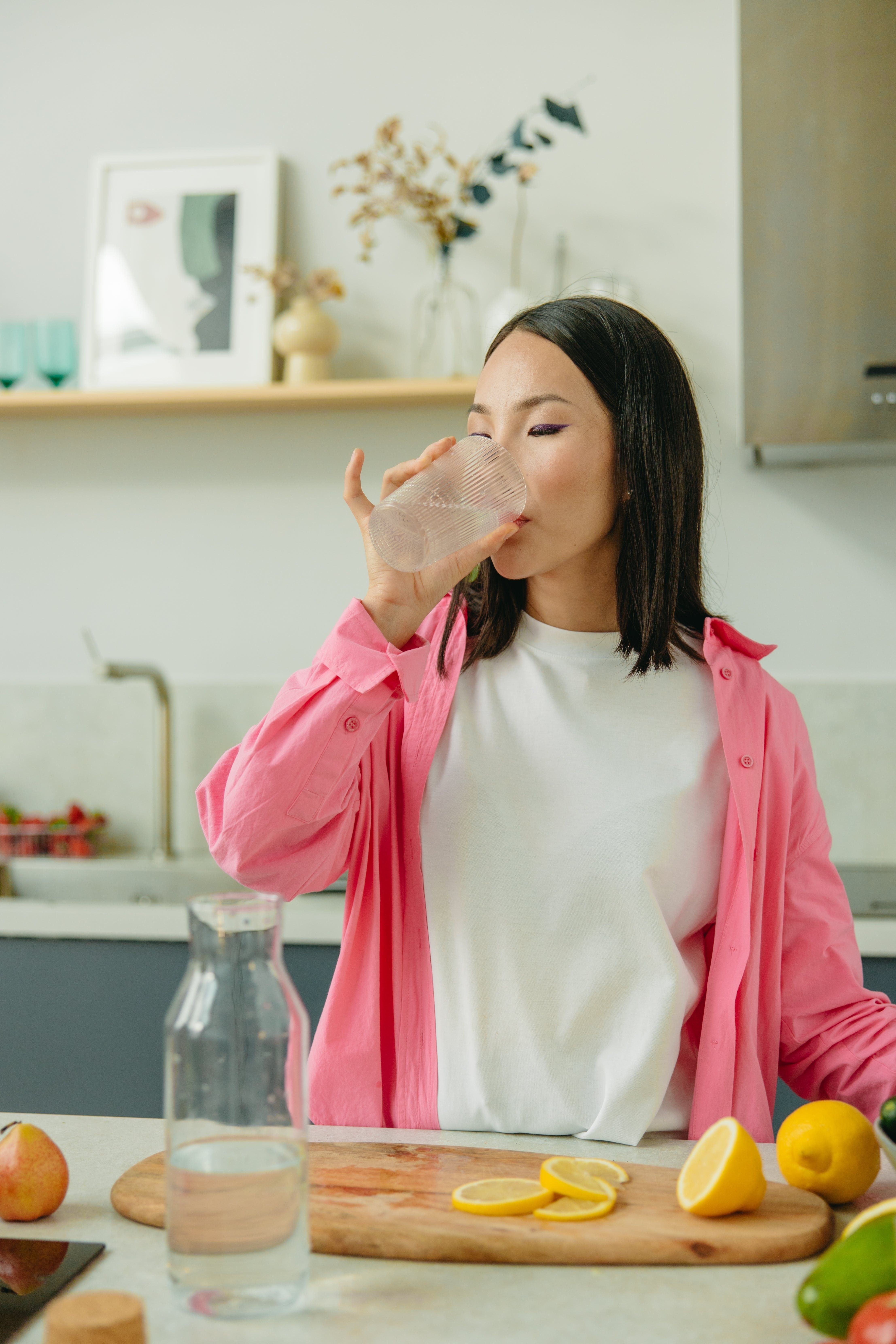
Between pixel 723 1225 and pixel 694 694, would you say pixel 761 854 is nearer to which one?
pixel 694 694

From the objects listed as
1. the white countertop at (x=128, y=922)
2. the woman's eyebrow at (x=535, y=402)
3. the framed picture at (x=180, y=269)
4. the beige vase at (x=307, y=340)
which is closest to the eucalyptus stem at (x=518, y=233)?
the beige vase at (x=307, y=340)

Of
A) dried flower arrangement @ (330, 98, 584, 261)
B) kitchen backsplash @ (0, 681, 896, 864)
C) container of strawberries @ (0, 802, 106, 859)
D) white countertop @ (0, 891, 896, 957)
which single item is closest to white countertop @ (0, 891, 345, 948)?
white countertop @ (0, 891, 896, 957)

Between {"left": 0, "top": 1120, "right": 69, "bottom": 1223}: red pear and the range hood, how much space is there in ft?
5.59

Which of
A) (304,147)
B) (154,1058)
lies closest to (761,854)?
(154,1058)

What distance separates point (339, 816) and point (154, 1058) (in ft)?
3.66

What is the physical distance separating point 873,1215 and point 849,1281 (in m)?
0.07

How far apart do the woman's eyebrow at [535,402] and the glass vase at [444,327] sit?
139cm

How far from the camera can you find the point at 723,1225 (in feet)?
2.42

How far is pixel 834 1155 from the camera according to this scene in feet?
2.62

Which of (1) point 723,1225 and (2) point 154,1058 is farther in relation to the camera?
(2) point 154,1058

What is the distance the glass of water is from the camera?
2.05ft

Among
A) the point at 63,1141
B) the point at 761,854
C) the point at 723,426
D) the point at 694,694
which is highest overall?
the point at 723,426

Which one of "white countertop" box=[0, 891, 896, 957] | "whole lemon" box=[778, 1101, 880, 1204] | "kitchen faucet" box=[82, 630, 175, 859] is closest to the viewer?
"whole lemon" box=[778, 1101, 880, 1204]

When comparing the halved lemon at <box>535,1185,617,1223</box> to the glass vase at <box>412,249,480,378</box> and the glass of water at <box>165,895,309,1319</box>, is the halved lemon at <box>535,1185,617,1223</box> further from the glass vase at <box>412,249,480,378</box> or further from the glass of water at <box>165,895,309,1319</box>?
the glass vase at <box>412,249,480,378</box>
